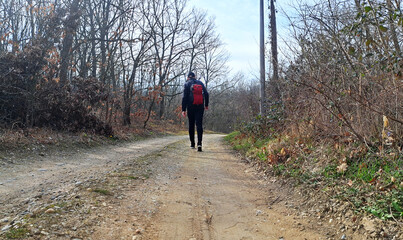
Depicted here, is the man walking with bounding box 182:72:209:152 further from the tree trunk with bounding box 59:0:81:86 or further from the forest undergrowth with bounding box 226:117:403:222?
the tree trunk with bounding box 59:0:81:86

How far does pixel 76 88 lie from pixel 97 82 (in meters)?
0.84

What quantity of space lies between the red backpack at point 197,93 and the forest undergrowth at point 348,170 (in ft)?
9.49

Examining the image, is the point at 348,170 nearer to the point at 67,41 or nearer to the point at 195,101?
the point at 195,101

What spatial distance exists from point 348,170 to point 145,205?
8.73 ft

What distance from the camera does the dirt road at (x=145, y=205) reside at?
260 centimetres

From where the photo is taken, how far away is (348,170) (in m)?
3.73

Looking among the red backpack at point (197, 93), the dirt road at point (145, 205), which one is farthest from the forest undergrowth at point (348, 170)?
the red backpack at point (197, 93)

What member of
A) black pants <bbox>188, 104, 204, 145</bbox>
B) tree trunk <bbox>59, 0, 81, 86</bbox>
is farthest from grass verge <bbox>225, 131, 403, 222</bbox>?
tree trunk <bbox>59, 0, 81, 86</bbox>

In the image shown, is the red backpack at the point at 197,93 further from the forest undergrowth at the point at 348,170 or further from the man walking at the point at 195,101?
the forest undergrowth at the point at 348,170

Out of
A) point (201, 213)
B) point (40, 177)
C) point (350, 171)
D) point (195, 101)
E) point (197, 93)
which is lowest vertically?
point (201, 213)

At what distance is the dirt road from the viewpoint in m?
2.60

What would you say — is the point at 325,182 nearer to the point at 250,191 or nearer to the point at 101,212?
the point at 250,191

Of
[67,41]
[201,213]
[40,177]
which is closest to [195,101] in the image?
[40,177]

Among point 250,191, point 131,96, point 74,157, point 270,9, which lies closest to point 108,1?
point 131,96
